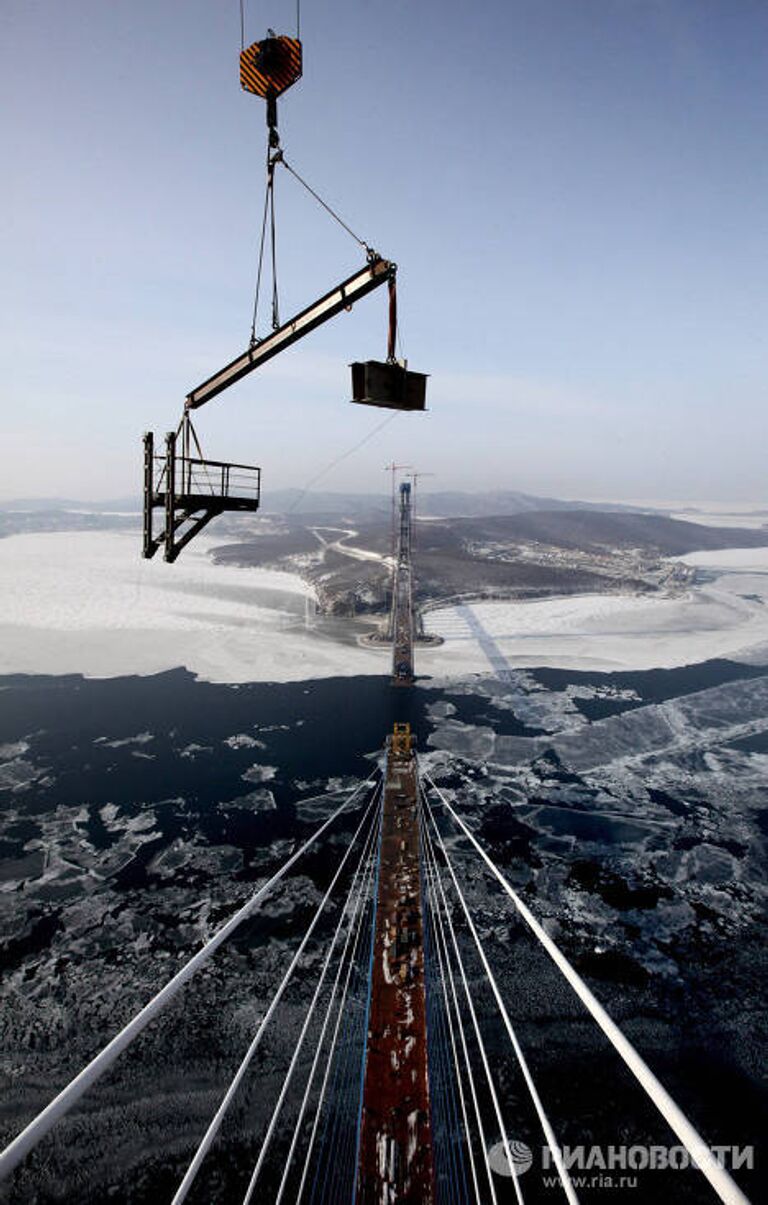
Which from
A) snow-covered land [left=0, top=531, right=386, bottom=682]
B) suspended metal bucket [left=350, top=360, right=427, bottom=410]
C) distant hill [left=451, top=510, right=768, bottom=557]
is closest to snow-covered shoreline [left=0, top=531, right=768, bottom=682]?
snow-covered land [left=0, top=531, right=386, bottom=682]

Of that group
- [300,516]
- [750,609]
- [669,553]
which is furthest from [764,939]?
[300,516]

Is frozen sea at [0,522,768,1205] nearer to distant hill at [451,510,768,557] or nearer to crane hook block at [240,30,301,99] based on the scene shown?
crane hook block at [240,30,301,99]

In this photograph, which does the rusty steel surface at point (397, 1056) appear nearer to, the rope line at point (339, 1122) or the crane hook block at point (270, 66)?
the rope line at point (339, 1122)

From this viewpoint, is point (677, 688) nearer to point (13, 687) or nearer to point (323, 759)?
point (323, 759)

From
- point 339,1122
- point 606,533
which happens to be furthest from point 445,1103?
point 606,533

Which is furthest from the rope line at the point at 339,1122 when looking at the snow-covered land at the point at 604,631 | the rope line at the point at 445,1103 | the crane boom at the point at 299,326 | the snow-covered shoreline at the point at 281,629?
the snow-covered land at the point at 604,631

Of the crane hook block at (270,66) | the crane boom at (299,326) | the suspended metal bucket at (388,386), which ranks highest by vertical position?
the crane hook block at (270,66)

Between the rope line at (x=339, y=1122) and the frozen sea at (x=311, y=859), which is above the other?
the frozen sea at (x=311, y=859)
